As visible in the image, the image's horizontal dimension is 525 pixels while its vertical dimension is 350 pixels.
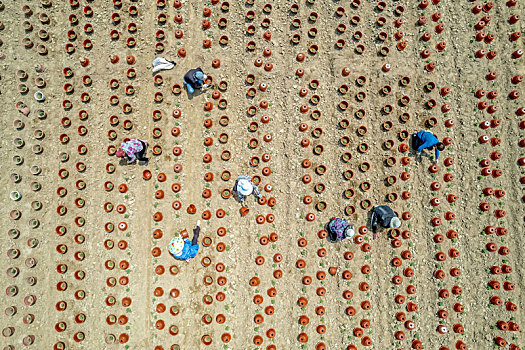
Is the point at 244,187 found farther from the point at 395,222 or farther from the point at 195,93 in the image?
the point at 395,222

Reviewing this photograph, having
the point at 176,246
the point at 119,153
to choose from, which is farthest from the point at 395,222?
the point at 119,153

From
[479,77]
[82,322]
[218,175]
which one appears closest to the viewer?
[82,322]

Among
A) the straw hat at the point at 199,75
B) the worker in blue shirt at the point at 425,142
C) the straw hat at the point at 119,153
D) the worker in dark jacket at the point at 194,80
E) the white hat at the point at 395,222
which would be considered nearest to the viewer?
the white hat at the point at 395,222

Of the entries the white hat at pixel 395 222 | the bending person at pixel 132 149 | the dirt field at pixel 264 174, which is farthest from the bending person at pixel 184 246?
the white hat at pixel 395 222

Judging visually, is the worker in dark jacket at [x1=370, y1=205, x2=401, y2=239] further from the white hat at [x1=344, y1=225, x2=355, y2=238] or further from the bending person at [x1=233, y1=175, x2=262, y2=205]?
the bending person at [x1=233, y1=175, x2=262, y2=205]

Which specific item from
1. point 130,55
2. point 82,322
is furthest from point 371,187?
point 82,322

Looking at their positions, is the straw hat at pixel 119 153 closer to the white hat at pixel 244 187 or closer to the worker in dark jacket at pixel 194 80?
the worker in dark jacket at pixel 194 80

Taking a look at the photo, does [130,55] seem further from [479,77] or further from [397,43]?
[479,77]
